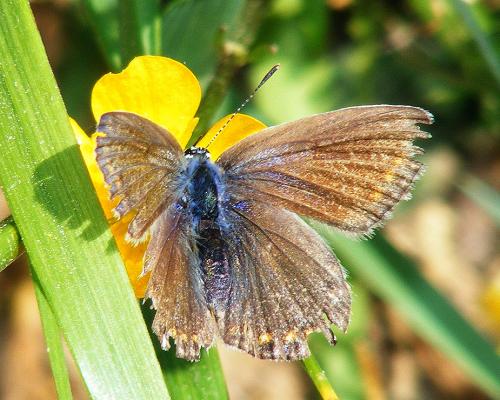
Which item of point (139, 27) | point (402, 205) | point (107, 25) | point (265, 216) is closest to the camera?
point (265, 216)

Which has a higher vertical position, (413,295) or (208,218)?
(208,218)

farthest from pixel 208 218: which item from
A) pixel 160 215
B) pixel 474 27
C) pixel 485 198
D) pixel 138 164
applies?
pixel 485 198

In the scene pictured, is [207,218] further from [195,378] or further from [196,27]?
[196,27]

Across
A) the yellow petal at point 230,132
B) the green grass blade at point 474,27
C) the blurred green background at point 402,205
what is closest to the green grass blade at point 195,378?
the yellow petal at point 230,132

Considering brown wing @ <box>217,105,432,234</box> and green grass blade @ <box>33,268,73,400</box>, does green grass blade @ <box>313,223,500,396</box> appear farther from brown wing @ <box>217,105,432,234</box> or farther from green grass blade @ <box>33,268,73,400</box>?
green grass blade @ <box>33,268,73,400</box>

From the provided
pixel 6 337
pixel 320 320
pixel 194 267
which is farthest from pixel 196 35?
pixel 6 337

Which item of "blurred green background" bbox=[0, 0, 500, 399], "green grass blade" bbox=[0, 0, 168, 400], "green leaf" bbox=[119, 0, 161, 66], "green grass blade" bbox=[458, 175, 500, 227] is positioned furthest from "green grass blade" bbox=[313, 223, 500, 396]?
"green grass blade" bbox=[0, 0, 168, 400]
